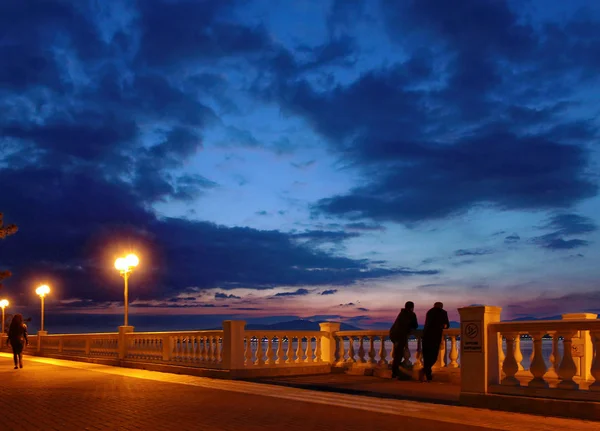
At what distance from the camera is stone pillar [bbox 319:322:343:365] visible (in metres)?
20.0

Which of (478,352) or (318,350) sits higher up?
(478,352)

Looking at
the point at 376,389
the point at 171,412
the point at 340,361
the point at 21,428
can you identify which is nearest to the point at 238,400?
the point at 171,412

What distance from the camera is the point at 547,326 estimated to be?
1069 cm

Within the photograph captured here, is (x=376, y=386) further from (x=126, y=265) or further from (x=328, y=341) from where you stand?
(x=126, y=265)

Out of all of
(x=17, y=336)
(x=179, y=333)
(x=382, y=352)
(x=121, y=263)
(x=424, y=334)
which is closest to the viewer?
Answer: (x=424, y=334)

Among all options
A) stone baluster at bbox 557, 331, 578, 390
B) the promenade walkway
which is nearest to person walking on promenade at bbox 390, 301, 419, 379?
the promenade walkway

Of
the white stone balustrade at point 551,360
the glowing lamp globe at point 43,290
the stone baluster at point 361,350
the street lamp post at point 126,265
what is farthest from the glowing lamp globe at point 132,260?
the glowing lamp globe at point 43,290

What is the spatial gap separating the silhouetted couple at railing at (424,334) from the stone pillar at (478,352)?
11.3ft

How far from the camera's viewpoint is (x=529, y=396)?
10.8 metres

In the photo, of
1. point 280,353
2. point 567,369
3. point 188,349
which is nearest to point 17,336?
point 188,349

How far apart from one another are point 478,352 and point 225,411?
438cm

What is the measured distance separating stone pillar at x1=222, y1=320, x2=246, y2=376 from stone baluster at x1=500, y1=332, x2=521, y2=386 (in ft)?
26.9

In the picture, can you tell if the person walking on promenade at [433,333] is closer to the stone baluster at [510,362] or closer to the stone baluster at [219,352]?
the stone baluster at [510,362]

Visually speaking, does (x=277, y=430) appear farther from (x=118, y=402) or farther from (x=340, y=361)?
(x=340, y=361)
